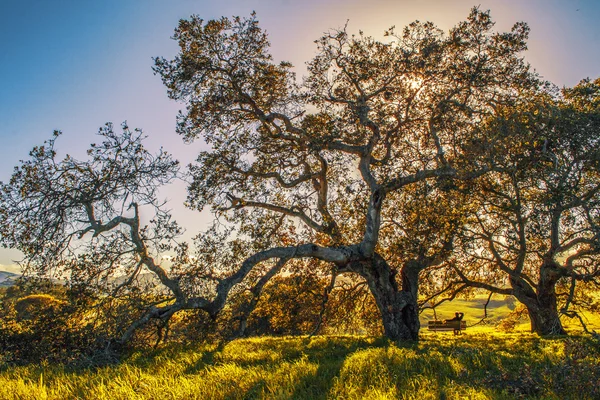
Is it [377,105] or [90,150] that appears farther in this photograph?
[377,105]

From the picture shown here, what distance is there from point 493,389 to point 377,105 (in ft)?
41.1

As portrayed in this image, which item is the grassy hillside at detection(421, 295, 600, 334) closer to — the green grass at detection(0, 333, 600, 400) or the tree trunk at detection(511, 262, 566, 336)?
the tree trunk at detection(511, 262, 566, 336)

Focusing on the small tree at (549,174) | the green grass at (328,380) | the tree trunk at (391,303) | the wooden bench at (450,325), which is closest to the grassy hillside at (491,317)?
the wooden bench at (450,325)

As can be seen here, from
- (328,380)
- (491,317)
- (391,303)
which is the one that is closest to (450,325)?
(491,317)

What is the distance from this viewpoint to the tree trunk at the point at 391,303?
1380cm

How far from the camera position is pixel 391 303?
14.1 meters

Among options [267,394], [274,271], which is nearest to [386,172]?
[274,271]

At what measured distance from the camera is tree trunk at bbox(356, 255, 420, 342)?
13.8 meters

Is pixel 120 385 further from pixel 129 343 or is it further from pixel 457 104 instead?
pixel 457 104

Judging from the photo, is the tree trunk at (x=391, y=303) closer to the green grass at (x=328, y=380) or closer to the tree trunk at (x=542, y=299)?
the green grass at (x=328, y=380)

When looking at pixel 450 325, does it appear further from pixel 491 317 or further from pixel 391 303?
pixel 391 303

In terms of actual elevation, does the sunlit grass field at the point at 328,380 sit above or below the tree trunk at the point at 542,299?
below

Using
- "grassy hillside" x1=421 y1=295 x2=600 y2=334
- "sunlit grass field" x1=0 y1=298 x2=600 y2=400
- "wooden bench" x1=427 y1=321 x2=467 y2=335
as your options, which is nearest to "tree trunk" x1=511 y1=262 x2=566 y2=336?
"grassy hillside" x1=421 y1=295 x2=600 y2=334

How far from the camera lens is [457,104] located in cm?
1416
